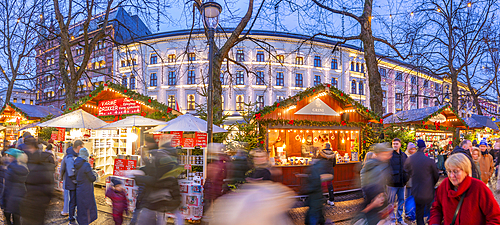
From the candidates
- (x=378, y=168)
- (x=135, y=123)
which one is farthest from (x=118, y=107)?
(x=378, y=168)

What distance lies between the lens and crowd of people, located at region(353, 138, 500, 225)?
2471 millimetres

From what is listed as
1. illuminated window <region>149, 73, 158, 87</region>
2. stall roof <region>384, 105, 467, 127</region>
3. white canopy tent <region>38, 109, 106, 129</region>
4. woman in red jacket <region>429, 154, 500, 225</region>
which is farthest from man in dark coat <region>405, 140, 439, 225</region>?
illuminated window <region>149, 73, 158, 87</region>

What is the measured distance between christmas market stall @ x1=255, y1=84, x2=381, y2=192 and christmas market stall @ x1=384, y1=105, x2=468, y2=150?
4.36 m

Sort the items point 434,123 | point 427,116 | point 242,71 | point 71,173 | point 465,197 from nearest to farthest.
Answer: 1. point 465,197
2. point 71,173
3. point 427,116
4. point 434,123
5. point 242,71

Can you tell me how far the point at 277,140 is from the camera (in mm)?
11461

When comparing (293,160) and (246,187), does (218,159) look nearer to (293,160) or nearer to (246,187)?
(246,187)

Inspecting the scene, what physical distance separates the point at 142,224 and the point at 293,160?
6140 mm

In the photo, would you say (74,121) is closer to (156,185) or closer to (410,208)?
(156,185)

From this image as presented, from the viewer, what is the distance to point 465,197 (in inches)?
99.3

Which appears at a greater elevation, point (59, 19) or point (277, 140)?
point (59, 19)

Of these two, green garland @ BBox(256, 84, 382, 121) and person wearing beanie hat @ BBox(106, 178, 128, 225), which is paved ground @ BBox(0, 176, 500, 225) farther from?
green garland @ BBox(256, 84, 382, 121)

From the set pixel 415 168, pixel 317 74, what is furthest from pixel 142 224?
pixel 317 74

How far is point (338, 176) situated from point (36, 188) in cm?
847

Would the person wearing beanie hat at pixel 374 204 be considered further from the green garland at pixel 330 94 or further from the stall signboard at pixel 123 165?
the stall signboard at pixel 123 165
